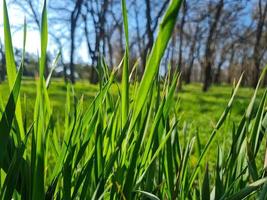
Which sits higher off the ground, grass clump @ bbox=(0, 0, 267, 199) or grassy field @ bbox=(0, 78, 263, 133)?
grass clump @ bbox=(0, 0, 267, 199)

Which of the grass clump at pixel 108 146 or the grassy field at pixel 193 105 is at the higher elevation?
the grass clump at pixel 108 146

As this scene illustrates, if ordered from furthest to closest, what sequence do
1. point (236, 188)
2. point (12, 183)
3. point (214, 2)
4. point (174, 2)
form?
point (214, 2)
point (236, 188)
point (12, 183)
point (174, 2)

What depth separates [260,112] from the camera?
1.41 ft

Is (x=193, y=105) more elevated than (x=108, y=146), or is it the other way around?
(x=108, y=146)

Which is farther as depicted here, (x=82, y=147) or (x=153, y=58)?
(x=82, y=147)

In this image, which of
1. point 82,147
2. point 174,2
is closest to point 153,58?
point 174,2

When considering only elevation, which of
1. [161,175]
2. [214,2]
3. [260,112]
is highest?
[214,2]

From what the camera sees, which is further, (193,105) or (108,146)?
(193,105)

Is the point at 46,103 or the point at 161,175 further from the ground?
the point at 46,103

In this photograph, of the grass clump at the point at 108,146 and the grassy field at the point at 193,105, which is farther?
the grassy field at the point at 193,105

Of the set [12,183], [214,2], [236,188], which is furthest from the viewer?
[214,2]

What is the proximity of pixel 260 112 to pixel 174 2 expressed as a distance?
0.79 ft

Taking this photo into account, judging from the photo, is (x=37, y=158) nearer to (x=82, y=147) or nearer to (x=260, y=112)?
(x=82, y=147)

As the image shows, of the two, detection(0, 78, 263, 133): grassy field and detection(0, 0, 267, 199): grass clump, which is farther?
detection(0, 78, 263, 133): grassy field
